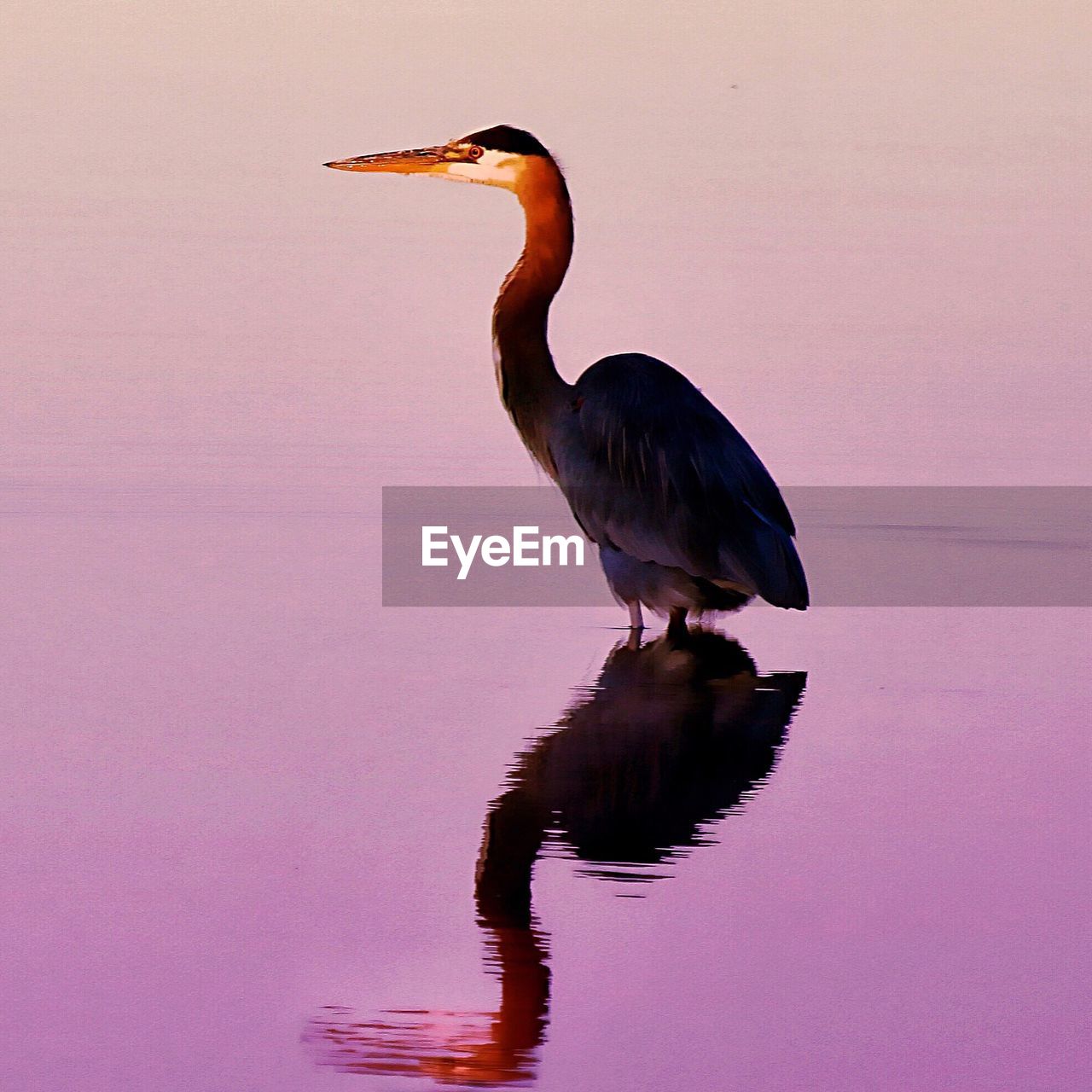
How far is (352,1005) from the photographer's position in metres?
1.95

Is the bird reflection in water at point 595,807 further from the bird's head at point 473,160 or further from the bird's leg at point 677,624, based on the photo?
the bird's head at point 473,160

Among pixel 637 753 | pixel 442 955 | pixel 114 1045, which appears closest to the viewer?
pixel 114 1045

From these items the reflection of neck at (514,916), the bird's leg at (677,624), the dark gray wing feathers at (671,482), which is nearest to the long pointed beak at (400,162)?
the dark gray wing feathers at (671,482)

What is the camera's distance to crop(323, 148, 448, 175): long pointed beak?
5309 mm

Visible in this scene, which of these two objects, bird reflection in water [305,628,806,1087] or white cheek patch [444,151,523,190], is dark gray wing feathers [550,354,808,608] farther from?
white cheek patch [444,151,523,190]

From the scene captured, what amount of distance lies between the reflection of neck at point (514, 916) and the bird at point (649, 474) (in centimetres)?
163

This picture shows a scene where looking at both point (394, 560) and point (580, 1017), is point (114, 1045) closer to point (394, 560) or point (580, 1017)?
point (580, 1017)

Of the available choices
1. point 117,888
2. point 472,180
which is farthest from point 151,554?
point 117,888

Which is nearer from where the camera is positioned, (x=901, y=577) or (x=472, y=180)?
(x=472, y=180)

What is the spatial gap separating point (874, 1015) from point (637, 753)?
1.22 meters

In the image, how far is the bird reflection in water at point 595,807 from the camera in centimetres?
186

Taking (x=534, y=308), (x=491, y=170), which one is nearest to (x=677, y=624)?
(x=534, y=308)

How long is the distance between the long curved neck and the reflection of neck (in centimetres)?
211

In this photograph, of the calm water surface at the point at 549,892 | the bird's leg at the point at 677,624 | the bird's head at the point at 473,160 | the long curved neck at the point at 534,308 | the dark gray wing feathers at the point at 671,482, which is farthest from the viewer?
the bird's head at the point at 473,160
